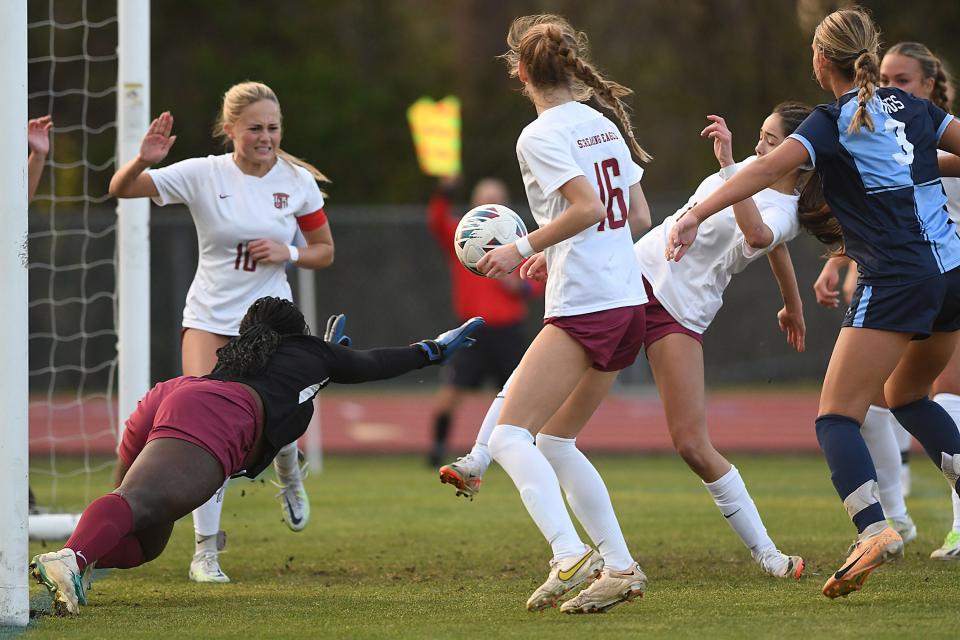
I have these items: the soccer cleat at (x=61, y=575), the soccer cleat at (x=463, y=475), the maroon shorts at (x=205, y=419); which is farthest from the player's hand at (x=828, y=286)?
the soccer cleat at (x=61, y=575)

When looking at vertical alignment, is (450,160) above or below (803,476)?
above

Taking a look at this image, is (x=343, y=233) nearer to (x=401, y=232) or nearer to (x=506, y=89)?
(x=401, y=232)

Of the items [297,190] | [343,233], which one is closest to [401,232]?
[343,233]

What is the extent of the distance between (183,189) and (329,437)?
30.5 feet

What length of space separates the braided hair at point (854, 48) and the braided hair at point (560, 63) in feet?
2.44

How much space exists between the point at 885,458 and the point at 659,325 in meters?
1.53

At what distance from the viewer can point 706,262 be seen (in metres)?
5.70

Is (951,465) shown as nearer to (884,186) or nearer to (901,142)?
(884,186)

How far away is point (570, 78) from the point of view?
484 cm

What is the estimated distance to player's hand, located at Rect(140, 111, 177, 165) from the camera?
5.93m

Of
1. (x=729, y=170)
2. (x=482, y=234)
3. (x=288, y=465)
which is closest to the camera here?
Result: (x=482, y=234)

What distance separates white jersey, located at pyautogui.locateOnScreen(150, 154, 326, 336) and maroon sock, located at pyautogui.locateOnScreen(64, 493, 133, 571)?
1.58m

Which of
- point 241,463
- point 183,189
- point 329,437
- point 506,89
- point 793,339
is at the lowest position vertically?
point 329,437

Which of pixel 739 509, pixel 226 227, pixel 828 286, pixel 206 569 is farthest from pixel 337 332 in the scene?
pixel 828 286
